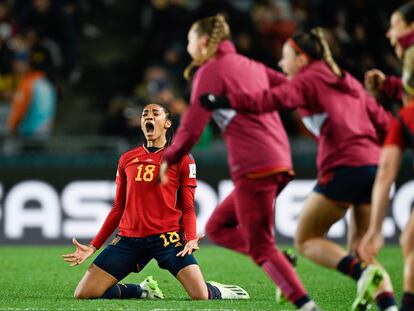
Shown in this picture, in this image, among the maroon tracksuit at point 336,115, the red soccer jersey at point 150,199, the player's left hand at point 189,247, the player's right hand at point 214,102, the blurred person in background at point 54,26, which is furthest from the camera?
the blurred person in background at point 54,26

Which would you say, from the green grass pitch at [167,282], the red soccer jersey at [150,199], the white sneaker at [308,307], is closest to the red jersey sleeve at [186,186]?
the red soccer jersey at [150,199]

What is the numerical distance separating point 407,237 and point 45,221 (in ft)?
29.8

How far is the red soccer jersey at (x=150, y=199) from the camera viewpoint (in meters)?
8.75

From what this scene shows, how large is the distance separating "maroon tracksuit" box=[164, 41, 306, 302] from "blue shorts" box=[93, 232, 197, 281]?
70.8 inches

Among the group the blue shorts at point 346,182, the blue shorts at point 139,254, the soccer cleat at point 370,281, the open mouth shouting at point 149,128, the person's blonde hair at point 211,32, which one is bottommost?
the blue shorts at point 139,254

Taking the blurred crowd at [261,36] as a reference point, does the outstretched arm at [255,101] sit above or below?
below

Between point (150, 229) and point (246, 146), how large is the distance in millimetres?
2137

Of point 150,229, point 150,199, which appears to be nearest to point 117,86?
point 150,199

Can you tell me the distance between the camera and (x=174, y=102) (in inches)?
624

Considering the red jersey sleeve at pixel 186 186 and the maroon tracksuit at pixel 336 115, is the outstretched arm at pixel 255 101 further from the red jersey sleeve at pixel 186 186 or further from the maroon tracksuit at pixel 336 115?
the red jersey sleeve at pixel 186 186

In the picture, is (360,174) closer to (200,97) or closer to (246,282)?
(200,97)

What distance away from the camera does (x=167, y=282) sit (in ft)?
33.7

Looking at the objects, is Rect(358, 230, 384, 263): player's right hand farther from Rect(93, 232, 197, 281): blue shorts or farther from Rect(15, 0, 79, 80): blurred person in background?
Rect(15, 0, 79, 80): blurred person in background

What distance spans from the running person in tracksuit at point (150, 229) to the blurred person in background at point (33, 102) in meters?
7.09
